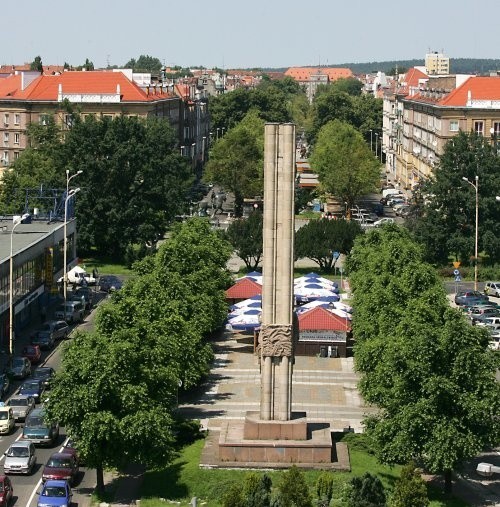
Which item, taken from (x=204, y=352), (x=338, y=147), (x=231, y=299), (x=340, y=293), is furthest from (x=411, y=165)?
(x=204, y=352)

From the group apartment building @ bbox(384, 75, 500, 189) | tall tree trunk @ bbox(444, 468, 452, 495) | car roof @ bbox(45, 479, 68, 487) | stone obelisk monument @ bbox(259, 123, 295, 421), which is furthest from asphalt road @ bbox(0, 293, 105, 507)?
apartment building @ bbox(384, 75, 500, 189)

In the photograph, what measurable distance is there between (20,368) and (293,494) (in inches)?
1110

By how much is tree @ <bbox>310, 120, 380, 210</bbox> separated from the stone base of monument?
94.6 meters

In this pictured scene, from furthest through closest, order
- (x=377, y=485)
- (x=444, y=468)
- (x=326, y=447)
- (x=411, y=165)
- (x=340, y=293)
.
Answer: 1. (x=411, y=165)
2. (x=340, y=293)
3. (x=326, y=447)
4. (x=444, y=468)
5. (x=377, y=485)

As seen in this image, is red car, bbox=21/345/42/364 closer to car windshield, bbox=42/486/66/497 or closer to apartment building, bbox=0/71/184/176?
car windshield, bbox=42/486/66/497

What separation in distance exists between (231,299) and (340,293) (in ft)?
39.7

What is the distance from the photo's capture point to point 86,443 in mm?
47469

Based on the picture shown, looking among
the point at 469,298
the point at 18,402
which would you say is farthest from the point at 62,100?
the point at 18,402

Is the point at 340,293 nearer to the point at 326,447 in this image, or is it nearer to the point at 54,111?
the point at 326,447

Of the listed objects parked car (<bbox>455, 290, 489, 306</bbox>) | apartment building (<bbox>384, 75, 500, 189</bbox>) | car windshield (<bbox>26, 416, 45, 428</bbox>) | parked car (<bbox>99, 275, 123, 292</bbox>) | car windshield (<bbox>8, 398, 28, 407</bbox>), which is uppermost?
Answer: apartment building (<bbox>384, 75, 500, 189</bbox>)

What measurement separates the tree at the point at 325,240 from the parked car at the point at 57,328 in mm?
30080

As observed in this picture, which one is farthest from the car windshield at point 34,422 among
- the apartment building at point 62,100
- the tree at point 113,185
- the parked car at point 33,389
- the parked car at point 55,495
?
the apartment building at point 62,100

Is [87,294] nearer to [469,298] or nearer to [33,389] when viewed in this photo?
[469,298]

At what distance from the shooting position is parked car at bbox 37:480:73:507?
152 ft
